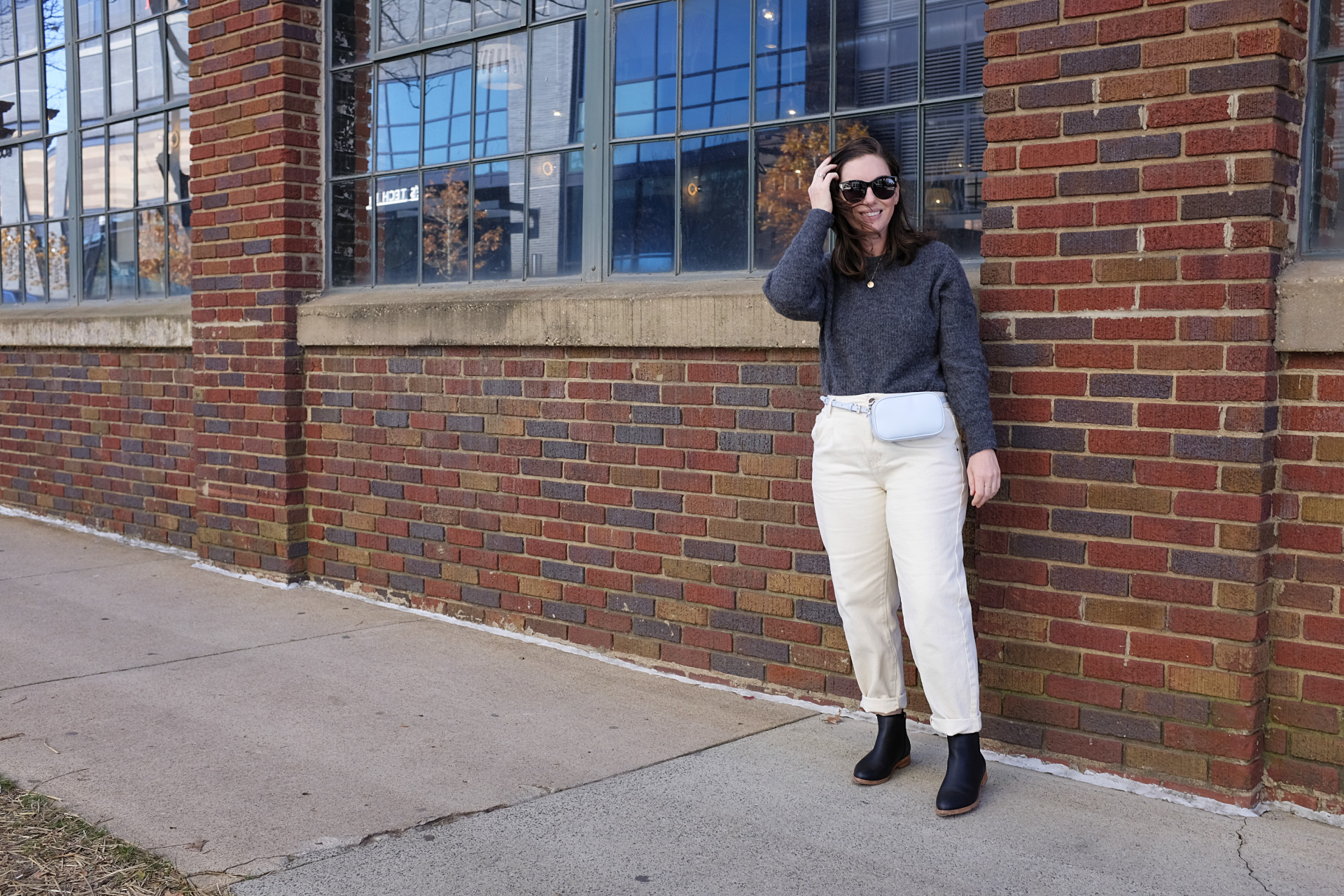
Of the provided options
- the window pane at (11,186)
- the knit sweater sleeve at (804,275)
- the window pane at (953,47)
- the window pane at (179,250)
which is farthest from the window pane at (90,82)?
the knit sweater sleeve at (804,275)

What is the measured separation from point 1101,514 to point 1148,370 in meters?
0.42

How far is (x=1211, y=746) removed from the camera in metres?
3.50

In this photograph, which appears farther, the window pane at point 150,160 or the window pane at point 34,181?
the window pane at point 34,181

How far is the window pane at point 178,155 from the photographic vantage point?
7.21 m

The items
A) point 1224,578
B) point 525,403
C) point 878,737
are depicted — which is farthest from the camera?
point 525,403

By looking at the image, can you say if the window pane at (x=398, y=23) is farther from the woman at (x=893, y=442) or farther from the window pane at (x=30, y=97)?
the window pane at (x=30, y=97)

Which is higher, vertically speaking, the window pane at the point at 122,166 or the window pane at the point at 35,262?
the window pane at the point at 122,166

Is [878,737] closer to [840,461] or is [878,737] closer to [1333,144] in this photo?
[840,461]

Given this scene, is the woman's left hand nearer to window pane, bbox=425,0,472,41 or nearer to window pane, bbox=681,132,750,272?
window pane, bbox=681,132,750,272

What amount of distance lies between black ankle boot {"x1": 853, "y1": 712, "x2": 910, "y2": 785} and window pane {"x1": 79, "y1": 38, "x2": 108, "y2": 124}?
646 centimetres

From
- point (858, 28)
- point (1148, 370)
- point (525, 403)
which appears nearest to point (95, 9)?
point (525, 403)

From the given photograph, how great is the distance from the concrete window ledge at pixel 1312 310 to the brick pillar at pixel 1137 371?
0.05 m

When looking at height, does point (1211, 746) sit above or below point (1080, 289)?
below

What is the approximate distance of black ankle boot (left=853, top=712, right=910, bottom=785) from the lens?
12.1 ft
